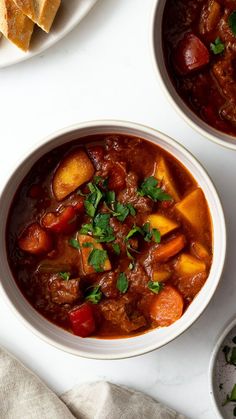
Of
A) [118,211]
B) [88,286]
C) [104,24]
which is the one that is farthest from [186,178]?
[104,24]

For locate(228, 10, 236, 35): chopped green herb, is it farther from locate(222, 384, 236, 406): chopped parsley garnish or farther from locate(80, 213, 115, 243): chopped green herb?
locate(222, 384, 236, 406): chopped parsley garnish

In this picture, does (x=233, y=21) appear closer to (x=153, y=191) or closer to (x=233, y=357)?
(x=153, y=191)

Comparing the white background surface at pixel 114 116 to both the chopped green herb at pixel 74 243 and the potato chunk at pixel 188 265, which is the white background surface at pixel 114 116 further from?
the chopped green herb at pixel 74 243

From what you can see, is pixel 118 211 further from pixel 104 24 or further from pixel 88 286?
pixel 104 24

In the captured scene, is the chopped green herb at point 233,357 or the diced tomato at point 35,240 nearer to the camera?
the diced tomato at point 35,240

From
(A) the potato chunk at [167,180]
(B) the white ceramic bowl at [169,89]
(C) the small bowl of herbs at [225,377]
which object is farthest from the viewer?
(C) the small bowl of herbs at [225,377]

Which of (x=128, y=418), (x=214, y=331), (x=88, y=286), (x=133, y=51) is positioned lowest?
(x=128, y=418)

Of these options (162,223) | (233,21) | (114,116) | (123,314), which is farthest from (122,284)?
(233,21)

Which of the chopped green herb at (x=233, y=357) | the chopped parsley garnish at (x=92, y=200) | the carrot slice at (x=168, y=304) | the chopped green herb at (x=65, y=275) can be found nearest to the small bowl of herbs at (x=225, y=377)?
the chopped green herb at (x=233, y=357)
